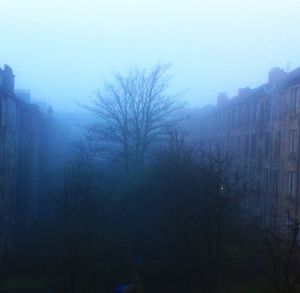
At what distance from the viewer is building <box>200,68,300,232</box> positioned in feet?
114

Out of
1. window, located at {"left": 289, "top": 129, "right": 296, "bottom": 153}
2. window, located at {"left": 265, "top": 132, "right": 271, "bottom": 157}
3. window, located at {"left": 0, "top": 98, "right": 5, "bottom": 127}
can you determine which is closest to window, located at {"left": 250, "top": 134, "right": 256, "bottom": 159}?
window, located at {"left": 265, "top": 132, "right": 271, "bottom": 157}

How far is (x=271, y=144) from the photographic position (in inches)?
1582

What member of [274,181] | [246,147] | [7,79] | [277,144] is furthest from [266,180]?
[7,79]

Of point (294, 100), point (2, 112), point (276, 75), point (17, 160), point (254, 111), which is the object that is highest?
point (276, 75)

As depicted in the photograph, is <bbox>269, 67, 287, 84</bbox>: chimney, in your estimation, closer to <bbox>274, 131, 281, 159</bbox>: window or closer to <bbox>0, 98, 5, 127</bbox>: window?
<bbox>274, 131, 281, 159</bbox>: window

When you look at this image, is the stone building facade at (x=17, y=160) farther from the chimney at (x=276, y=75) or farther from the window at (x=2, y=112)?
the chimney at (x=276, y=75)

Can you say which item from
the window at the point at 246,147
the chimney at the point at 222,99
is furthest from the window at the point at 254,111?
the chimney at the point at 222,99

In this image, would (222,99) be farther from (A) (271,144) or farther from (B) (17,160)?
(B) (17,160)

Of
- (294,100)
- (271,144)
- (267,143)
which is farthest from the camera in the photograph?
(267,143)

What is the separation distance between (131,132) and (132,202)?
6919 mm

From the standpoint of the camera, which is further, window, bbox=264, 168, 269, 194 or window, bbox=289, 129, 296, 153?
window, bbox=264, 168, 269, 194

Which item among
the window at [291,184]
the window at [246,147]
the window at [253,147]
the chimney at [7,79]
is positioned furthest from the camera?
the window at [246,147]

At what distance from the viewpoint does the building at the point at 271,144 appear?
114 feet

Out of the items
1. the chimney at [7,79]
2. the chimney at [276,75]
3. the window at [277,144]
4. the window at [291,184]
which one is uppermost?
the chimney at [276,75]
